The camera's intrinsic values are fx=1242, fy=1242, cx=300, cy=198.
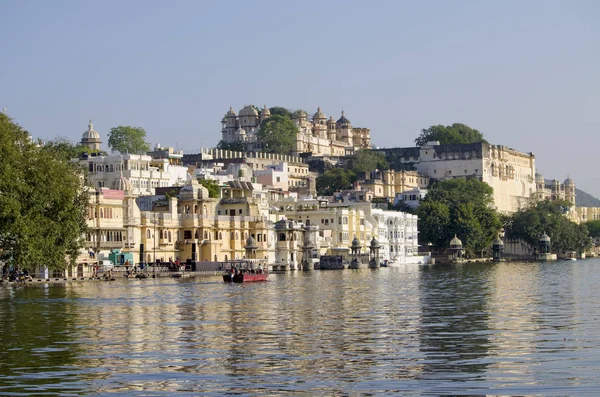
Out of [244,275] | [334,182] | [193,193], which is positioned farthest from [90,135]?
[244,275]

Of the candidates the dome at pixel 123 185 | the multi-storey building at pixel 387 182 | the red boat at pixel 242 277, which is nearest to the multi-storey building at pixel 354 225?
the dome at pixel 123 185

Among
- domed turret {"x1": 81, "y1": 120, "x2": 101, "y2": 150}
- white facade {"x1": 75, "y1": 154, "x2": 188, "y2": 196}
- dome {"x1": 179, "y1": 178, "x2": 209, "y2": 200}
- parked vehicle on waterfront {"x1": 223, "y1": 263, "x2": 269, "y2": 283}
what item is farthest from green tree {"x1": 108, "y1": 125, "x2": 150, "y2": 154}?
parked vehicle on waterfront {"x1": 223, "y1": 263, "x2": 269, "y2": 283}

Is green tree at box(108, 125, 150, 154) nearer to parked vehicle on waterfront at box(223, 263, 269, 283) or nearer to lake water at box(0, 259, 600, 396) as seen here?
parked vehicle on waterfront at box(223, 263, 269, 283)

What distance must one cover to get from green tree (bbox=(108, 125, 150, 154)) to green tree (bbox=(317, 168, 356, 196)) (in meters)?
26.6

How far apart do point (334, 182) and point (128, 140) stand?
3123cm

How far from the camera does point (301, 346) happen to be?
1272 inches

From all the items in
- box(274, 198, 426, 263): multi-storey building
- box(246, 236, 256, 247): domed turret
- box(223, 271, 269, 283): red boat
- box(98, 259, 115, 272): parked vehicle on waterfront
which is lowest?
box(223, 271, 269, 283): red boat

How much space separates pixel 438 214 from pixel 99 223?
238 feet

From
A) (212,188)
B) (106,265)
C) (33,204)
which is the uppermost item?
(212,188)

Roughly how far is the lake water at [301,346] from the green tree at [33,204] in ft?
33.1

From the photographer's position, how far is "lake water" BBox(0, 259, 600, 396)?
25141 mm

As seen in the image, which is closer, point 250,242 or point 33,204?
point 33,204

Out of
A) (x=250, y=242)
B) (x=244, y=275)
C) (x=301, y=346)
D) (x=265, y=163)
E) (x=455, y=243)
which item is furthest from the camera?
(x=265, y=163)

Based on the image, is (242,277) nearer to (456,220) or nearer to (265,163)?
(456,220)
